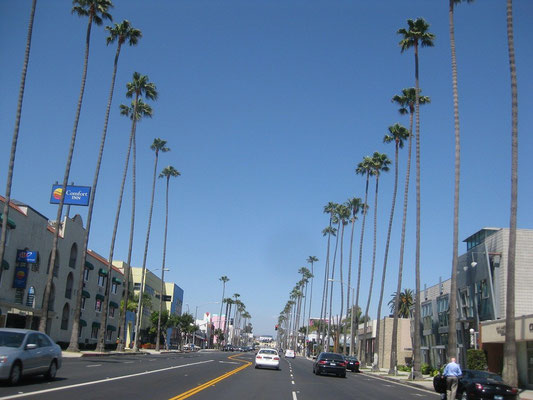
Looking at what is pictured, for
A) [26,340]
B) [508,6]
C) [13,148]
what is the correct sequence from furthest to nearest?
1. [13,148]
2. [508,6]
3. [26,340]

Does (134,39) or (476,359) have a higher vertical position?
(134,39)

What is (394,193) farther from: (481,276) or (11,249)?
(11,249)

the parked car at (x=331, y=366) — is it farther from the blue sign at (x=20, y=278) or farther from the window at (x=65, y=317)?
the window at (x=65, y=317)

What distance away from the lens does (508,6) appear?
86.4ft

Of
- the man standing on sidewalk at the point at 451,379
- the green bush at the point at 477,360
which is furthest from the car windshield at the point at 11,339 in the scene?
the green bush at the point at 477,360

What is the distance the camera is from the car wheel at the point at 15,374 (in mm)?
15148

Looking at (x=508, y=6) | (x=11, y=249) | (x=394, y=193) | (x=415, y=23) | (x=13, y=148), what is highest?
(x=415, y=23)

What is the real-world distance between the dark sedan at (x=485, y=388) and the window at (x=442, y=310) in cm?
2816

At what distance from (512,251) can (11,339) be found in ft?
67.3

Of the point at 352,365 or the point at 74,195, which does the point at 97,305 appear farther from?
the point at 352,365

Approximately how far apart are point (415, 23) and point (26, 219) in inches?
1305

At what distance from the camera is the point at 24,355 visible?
15.8m

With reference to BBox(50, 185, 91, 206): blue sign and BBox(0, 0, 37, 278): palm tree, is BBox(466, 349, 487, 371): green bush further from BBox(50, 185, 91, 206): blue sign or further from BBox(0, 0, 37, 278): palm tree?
BBox(50, 185, 91, 206): blue sign

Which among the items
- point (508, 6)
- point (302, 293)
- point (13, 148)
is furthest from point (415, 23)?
point (302, 293)
